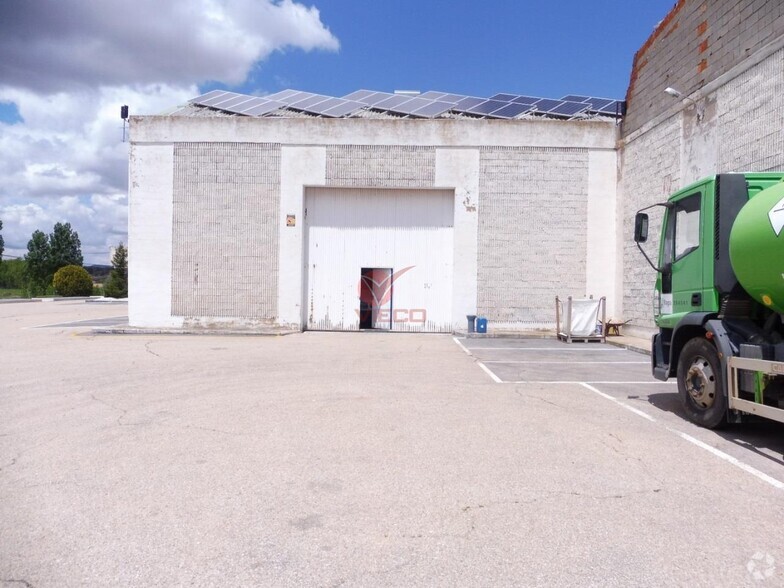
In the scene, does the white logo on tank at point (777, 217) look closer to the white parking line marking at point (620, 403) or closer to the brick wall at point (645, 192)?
the white parking line marking at point (620, 403)

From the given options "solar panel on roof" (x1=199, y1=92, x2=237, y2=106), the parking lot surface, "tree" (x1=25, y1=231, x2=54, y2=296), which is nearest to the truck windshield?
the parking lot surface

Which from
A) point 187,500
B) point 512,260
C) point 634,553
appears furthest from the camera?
point 512,260

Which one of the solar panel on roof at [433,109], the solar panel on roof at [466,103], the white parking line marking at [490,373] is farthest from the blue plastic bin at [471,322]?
the solar panel on roof at [466,103]

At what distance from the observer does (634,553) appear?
142 inches

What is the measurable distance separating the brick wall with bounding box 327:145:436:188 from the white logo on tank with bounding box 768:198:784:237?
1361cm

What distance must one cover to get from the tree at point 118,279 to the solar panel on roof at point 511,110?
47.3 meters

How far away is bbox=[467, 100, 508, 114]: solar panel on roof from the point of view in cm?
2002

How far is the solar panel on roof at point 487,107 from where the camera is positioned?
65.7ft

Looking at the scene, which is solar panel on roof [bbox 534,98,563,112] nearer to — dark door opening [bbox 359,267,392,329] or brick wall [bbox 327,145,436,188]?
brick wall [bbox 327,145,436,188]

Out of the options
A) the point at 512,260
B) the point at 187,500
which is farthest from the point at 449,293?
the point at 187,500

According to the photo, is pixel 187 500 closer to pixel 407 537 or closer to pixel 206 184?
pixel 407 537

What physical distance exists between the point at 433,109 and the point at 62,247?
197 ft

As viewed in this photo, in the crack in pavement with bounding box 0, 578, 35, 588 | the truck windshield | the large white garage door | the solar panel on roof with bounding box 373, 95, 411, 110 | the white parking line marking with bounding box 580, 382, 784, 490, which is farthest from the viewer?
the solar panel on roof with bounding box 373, 95, 411, 110

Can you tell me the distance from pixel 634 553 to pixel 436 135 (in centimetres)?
1638
